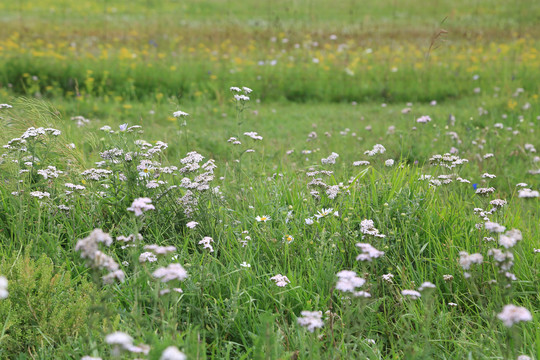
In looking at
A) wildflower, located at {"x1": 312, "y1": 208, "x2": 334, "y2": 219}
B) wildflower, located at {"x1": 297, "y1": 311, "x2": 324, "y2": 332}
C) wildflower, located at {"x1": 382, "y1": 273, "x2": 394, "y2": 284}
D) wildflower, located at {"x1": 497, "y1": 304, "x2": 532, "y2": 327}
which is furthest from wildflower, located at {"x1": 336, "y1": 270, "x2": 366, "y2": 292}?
wildflower, located at {"x1": 312, "y1": 208, "x2": 334, "y2": 219}

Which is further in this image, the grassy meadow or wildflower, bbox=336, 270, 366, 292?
the grassy meadow

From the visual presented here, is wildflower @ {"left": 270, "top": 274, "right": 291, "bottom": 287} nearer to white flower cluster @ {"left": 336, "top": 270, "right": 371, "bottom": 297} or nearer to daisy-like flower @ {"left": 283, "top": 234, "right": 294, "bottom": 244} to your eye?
daisy-like flower @ {"left": 283, "top": 234, "right": 294, "bottom": 244}

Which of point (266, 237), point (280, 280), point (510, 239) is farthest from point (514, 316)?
point (266, 237)

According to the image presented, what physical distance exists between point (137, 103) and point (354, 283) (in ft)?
22.1

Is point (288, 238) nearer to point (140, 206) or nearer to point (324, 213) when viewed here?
point (324, 213)

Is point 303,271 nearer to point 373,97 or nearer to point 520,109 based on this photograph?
point 520,109

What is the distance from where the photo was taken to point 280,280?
252 cm

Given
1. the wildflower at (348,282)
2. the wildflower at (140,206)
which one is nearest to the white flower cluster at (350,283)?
the wildflower at (348,282)

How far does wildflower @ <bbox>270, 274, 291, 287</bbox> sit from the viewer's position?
8.02ft

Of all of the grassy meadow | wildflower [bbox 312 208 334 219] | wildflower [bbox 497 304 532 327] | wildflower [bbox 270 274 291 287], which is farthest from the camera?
wildflower [bbox 312 208 334 219]

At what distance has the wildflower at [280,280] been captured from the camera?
244 cm

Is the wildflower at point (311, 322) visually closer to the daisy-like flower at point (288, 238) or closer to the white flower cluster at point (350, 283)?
the white flower cluster at point (350, 283)

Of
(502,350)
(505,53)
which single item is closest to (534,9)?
(505,53)

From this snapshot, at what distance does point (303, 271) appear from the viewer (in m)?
2.80
